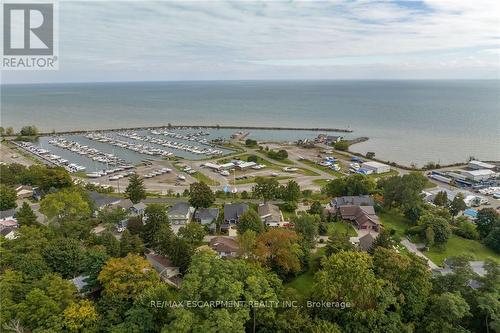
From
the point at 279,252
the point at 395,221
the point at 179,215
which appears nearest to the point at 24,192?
the point at 179,215

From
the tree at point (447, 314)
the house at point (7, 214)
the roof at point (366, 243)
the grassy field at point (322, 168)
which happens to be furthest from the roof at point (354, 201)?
the house at point (7, 214)

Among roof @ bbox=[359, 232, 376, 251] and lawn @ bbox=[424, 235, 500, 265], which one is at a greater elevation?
roof @ bbox=[359, 232, 376, 251]

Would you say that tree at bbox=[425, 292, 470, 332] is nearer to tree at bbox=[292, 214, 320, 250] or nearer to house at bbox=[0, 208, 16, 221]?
tree at bbox=[292, 214, 320, 250]

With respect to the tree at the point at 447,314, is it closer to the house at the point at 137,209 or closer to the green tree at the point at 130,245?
the green tree at the point at 130,245

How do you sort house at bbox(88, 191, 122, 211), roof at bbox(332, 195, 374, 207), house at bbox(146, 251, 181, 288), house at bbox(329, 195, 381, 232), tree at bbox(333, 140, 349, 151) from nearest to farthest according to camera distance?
1. house at bbox(146, 251, 181, 288)
2. house at bbox(329, 195, 381, 232)
3. house at bbox(88, 191, 122, 211)
4. roof at bbox(332, 195, 374, 207)
5. tree at bbox(333, 140, 349, 151)

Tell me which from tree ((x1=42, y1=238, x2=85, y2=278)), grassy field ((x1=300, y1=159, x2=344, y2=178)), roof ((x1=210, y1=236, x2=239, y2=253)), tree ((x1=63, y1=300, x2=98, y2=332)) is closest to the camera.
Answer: tree ((x1=63, y1=300, x2=98, y2=332))

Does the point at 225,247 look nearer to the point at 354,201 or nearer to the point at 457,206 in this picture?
the point at 354,201

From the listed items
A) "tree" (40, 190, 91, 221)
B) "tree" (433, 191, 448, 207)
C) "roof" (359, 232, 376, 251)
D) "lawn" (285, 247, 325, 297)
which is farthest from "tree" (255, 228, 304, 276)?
"tree" (433, 191, 448, 207)
